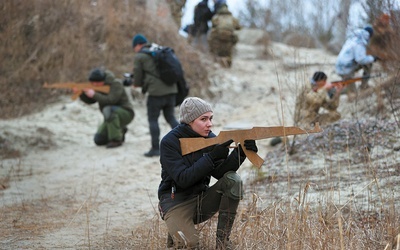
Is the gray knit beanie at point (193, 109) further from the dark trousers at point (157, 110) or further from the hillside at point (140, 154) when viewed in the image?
the dark trousers at point (157, 110)

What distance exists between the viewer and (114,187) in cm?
624

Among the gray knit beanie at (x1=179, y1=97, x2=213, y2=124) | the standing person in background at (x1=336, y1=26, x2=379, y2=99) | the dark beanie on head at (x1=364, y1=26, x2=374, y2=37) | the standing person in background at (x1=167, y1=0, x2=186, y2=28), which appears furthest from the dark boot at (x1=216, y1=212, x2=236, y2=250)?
the standing person in background at (x1=167, y1=0, x2=186, y2=28)

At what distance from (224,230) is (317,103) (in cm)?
391

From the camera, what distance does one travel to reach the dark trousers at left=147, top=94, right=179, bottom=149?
7508 millimetres

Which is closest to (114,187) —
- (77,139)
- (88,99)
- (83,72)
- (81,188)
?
(81,188)

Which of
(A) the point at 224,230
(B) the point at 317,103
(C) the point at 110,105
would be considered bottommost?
(C) the point at 110,105

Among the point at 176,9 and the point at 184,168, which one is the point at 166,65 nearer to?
the point at 184,168

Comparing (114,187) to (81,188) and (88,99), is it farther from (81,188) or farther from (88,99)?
(88,99)

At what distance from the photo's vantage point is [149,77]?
7.46m

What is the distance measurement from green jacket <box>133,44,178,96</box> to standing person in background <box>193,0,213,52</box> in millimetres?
6666

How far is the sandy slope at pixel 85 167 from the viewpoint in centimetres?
458

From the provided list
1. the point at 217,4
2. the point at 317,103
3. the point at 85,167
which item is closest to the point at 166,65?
the point at 85,167

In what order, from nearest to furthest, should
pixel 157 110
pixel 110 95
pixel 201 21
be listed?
pixel 157 110 < pixel 110 95 < pixel 201 21

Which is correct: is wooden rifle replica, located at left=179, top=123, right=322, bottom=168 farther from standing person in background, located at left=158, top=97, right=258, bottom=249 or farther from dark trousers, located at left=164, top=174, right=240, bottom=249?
dark trousers, located at left=164, top=174, right=240, bottom=249
